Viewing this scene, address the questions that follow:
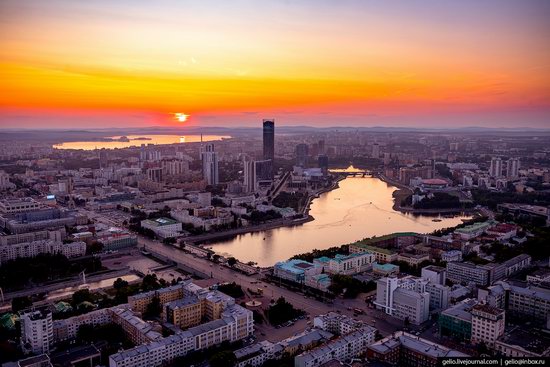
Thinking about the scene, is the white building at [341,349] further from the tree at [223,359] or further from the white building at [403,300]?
the white building at [403,300]

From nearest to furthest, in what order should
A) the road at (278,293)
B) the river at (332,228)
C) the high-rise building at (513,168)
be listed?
the road at (278,293), the river at (332,228), the high-rise building at (513,168)

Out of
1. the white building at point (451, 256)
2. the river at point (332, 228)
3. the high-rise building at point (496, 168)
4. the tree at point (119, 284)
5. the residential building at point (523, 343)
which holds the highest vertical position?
the high-rise building at point (496, 168)

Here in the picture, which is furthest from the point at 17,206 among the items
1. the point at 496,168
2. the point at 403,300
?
the point at 496,168

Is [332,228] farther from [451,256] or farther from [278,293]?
[278,293]

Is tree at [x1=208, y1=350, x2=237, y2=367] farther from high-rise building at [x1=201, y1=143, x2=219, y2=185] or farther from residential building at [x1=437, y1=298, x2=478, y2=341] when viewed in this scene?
high-rise building at [x1=201, y1=143, x2=219, y2=185]

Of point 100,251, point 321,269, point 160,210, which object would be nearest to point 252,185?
point 160,210

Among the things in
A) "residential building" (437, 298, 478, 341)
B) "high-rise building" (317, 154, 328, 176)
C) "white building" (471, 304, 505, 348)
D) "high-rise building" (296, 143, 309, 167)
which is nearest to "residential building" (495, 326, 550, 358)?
"white building" (471, 304, 505, 348)

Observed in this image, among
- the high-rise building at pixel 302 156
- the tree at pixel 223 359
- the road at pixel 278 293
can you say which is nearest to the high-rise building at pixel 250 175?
the high-rise building at pixel 302 156

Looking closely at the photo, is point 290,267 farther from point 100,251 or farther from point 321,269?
point 100,251
